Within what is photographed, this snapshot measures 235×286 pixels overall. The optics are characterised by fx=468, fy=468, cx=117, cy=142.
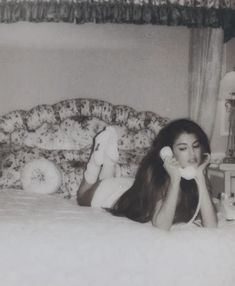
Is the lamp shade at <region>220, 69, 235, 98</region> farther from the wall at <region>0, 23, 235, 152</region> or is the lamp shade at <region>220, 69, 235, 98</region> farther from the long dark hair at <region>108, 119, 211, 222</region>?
the long dark hair at <region>108, 119, 211, 222</region>

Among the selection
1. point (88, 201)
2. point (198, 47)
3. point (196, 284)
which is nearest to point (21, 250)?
point (196, 284)

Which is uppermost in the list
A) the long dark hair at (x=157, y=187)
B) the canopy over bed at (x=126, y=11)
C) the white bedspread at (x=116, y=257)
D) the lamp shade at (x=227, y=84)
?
the canopy over bed at (x=126, y=11)

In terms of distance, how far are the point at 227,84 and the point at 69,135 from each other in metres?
1.44

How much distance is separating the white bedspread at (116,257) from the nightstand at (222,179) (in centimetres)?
163

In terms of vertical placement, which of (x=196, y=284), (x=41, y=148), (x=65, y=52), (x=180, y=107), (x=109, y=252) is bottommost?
(x=196, y=284)

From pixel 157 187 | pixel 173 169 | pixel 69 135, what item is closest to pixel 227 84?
pixel 69 135

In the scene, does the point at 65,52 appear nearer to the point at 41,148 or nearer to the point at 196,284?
→ the point at 41,148

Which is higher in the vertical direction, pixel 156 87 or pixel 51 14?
pixel 51 14

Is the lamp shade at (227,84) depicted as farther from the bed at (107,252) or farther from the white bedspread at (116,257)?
the white bedspread at (116,257)

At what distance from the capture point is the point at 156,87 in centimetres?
454

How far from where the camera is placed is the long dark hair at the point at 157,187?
247 cm

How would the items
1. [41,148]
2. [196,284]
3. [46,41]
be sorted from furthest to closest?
[46,41] < [41,148] < [196,284]

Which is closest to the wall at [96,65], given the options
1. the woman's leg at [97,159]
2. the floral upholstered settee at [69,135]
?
the floral upholstered settee at [69,135]

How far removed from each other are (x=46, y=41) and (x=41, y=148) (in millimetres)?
1114
